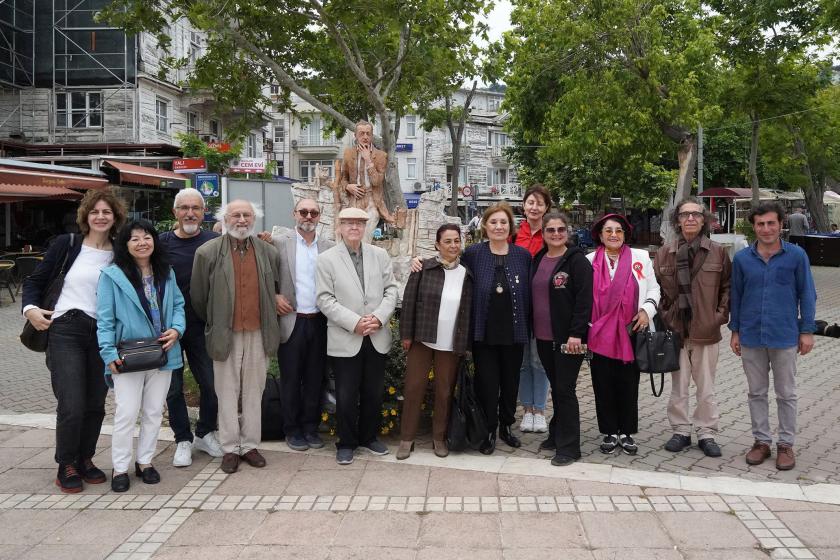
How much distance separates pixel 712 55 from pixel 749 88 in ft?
9.40

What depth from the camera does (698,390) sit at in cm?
529

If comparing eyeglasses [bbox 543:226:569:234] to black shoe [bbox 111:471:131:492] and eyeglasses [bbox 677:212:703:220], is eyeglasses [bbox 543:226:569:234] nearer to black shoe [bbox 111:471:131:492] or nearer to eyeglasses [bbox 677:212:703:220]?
eyeglasses [bbox 677:212:703:220]

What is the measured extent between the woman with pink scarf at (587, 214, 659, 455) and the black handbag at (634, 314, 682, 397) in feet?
0.20

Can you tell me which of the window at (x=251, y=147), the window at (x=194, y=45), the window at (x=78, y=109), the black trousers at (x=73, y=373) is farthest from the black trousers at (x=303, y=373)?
the window at (x=251, y=147)

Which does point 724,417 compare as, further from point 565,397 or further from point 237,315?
point 237,315

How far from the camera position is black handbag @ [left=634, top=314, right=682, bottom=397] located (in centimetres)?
487

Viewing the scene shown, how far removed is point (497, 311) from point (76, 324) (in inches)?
106

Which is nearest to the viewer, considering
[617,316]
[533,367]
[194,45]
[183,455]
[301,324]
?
[617,316]

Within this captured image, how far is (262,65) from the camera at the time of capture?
14461 mm

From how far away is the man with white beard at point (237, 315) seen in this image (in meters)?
4.84

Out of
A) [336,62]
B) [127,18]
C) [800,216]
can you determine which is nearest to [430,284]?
[127,18]

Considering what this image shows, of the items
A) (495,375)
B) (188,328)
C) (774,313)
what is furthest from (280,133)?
(774,313)

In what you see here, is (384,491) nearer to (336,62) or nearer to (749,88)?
(336,62)

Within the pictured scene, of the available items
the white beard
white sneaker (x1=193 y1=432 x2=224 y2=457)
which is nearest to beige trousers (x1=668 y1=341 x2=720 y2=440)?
the white beard
